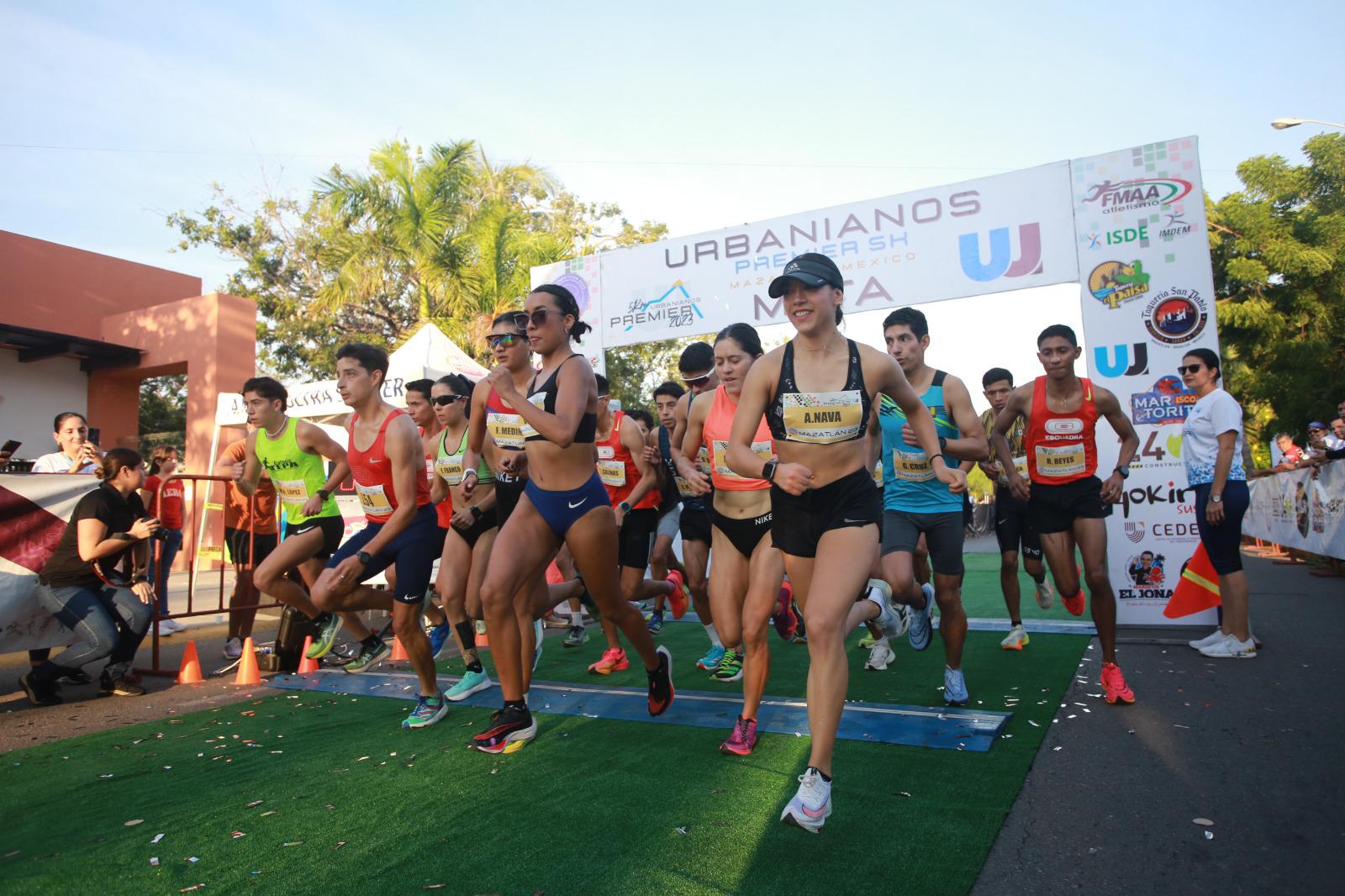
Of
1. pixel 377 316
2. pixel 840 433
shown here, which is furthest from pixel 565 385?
pixel 377 316

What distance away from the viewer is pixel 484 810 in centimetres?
335

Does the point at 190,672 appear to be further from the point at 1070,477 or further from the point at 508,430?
the point at 1070,477

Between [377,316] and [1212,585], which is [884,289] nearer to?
[1212,585]

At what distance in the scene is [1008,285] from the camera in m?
8.39

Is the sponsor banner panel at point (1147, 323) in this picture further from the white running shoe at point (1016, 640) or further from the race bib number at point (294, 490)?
the race bib number at point (294, 490)

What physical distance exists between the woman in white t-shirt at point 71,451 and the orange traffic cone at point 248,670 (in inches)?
104

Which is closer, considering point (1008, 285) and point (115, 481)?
point (115, 481)

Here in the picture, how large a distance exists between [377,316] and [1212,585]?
2420 cm

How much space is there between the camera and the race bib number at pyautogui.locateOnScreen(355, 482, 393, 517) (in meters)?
5.59

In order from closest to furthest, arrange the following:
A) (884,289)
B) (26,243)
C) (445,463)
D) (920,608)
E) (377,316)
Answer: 1. (920,608)
2. (445,463)
3. (884,289)
4. (26,243)
5. (377,316)

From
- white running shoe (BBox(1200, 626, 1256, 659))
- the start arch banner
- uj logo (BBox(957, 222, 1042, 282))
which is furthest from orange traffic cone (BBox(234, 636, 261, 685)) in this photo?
uj logo (BBox(957, 222, 1042, 282))

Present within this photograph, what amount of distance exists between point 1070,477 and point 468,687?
403 centimetres

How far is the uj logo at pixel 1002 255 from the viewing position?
8281 millimetres

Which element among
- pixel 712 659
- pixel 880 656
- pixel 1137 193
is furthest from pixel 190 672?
pixel 1137 193
